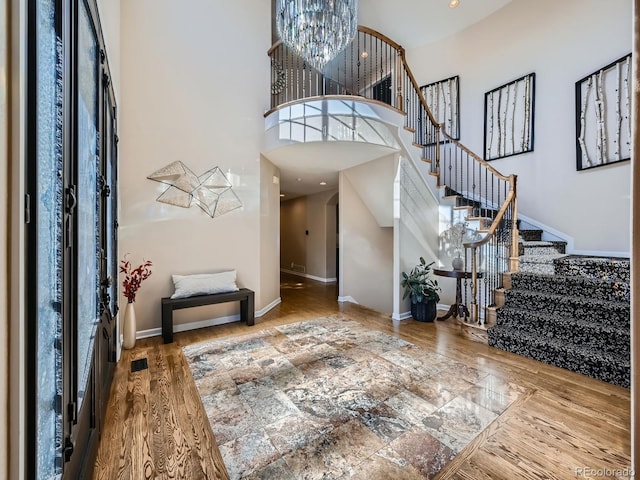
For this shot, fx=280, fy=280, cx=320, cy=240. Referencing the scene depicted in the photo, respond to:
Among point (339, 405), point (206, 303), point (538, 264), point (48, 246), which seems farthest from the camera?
point (538, 264)

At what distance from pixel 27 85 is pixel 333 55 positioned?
2.92m

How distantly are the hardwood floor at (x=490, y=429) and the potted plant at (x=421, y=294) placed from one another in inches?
43.3

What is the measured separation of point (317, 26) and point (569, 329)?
4.01m

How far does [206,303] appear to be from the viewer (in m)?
3.59

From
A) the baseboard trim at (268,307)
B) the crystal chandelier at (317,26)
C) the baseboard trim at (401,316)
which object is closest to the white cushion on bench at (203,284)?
the baseboard trim at (268,307)

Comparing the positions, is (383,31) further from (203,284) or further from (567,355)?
(567,355)

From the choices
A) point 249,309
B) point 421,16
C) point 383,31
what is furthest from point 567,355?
point 383,31

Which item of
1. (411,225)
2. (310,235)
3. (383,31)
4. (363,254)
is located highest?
(383,31)

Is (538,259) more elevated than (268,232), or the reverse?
(268,232)

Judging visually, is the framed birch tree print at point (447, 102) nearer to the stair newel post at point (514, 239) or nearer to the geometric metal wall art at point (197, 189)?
the stair newel post at point (514, 239)

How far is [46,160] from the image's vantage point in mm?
832

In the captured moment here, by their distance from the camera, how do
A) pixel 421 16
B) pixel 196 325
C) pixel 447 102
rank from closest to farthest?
pixel 196 325 < pixel 421 16 < pixel 447 102

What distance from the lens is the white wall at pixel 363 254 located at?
17.2 feet

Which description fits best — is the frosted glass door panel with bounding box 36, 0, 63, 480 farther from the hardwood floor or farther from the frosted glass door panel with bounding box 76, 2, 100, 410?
the hardwood floor
